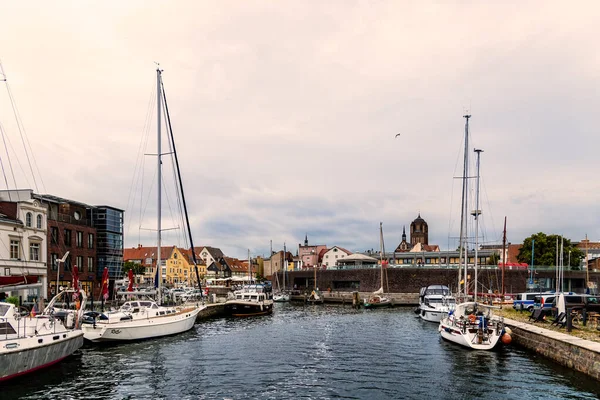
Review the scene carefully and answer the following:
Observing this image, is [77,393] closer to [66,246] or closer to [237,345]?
[237,345]

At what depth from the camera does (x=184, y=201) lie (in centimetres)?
4816

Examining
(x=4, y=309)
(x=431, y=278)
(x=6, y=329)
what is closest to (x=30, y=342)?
(x=6, y=329)

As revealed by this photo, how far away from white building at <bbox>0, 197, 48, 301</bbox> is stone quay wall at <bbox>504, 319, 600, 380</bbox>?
4153 centimetres

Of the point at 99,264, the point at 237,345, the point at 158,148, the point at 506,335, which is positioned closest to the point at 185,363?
the point at 237,345

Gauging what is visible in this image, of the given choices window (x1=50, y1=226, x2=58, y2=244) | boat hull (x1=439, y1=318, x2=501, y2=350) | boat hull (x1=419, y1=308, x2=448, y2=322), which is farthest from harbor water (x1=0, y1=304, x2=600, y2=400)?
window (x1=50, y1=226, x2=58, y2=244)

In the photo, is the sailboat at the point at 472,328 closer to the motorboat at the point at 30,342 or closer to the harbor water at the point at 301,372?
the harbor water at the point at 301,372

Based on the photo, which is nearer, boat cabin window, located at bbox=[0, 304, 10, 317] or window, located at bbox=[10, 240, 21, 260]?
boat cabin window, located at bbox=[0, 304, 10, 317]

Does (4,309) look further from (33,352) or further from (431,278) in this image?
(431,278)

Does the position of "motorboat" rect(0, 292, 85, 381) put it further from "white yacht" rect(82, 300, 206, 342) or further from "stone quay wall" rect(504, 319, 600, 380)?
"stone quay wall" rect(504, 319, 600, 380)

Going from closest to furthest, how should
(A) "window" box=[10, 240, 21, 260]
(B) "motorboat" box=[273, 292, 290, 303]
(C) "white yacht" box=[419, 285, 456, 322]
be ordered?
(A) "window" box=[10, 240, 21, 260]
(C) "white yacht" box=[419, 285, 456, 322]
(B) "motorboat" box=[273, 292, 290, 303]

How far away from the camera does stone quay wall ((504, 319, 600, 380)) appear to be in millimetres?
23041

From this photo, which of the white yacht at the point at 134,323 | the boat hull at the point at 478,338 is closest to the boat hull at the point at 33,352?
the white yacht at the point at 134,323

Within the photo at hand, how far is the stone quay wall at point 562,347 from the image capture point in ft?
75.6

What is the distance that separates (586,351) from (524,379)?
3145 mm
